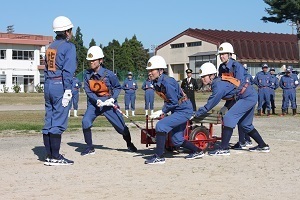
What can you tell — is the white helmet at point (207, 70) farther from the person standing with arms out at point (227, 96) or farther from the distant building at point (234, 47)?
the distant building at point (234, 47)

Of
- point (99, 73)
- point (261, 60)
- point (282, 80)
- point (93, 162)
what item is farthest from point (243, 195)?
point (261, 60)

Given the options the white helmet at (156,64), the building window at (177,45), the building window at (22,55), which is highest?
the building window at (177,45)

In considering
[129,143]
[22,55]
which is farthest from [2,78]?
[129,143]

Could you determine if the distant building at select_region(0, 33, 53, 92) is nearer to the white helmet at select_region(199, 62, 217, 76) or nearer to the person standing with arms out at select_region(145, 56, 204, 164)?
the white helmet at select_region(199, 62, 217, 76)

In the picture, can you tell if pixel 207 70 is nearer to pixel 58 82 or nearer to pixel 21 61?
pixel 58 82

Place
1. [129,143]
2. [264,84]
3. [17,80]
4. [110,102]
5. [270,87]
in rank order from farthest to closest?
[17,80]
[270,87]
[264,84]
[129,143]
[110,102]

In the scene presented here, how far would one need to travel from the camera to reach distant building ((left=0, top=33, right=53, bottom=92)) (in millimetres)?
70250

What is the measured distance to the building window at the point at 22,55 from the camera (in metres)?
71.4

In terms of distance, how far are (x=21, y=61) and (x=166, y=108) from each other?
6388 cm

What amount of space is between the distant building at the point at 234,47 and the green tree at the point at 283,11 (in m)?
10.4

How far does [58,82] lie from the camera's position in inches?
386

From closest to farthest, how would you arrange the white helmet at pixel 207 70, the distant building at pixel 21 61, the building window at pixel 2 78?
1. the white helmet at pixel 207 70
2. the building window at pixel 2 78
3. the distant building at pixel 21 61

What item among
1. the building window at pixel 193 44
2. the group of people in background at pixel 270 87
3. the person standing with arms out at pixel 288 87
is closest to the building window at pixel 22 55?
the building window at pixel 193 44

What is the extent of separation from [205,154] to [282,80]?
1488 centimetres
